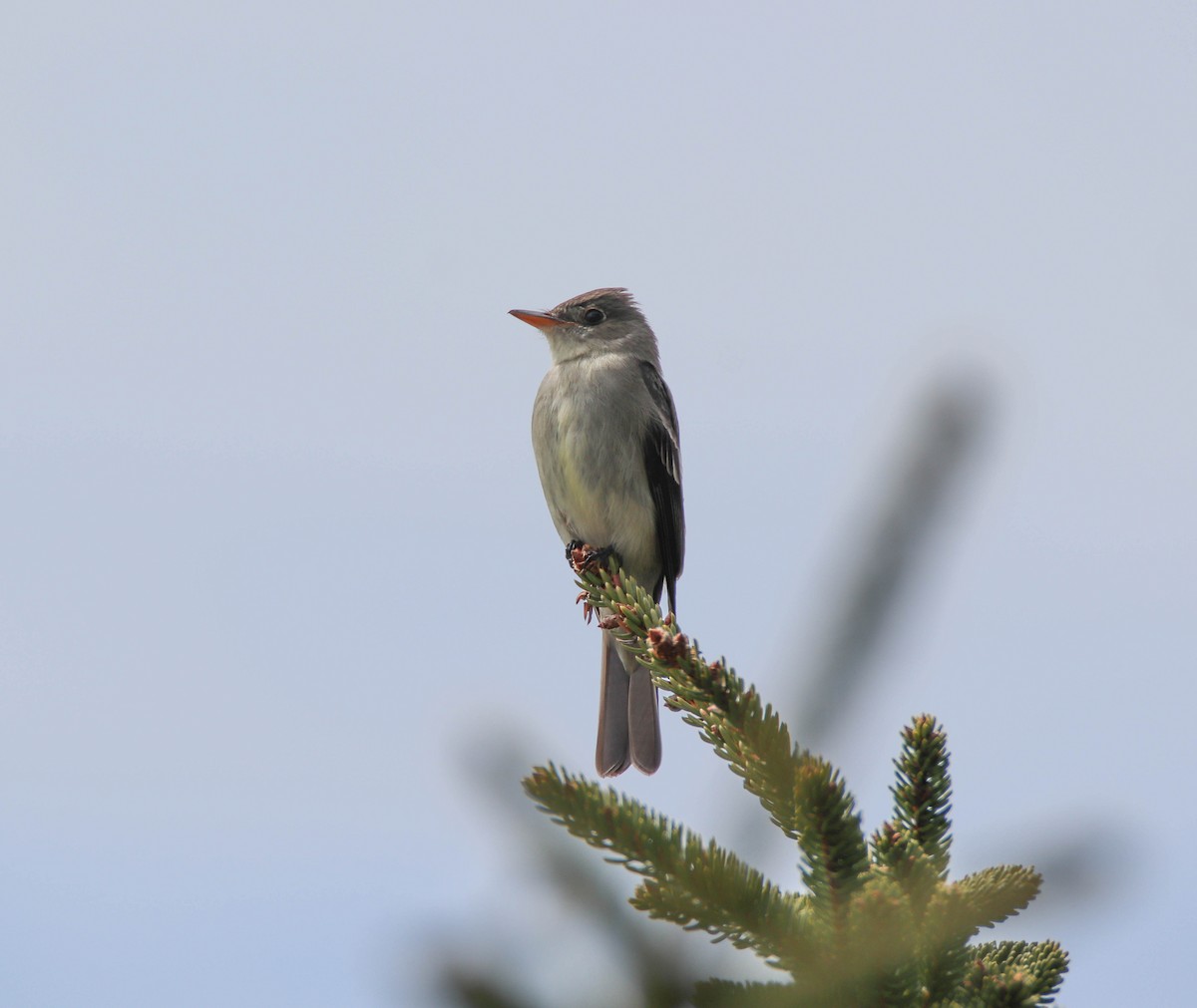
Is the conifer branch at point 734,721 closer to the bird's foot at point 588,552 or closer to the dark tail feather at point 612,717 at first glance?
the bird's foot at point 588,552

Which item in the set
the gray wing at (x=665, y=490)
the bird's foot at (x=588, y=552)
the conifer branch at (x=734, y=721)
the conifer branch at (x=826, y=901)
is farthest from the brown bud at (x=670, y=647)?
the gray wing at (x=665, y=490)

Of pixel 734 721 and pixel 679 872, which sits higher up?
pixel 734 721

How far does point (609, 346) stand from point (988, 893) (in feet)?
19.5

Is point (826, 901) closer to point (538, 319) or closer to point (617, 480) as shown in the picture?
point (617, 480)

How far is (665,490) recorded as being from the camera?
6527mm

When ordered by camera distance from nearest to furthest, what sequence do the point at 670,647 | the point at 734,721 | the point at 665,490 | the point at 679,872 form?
the point at 679,872 → the point at 734,721 → the point at 670,647 → the point at 665,490

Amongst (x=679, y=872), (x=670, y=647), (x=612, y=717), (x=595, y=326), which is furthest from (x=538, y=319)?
(x=679, y=872)

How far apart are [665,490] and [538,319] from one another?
5.08ft

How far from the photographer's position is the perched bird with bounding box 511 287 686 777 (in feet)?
20.4

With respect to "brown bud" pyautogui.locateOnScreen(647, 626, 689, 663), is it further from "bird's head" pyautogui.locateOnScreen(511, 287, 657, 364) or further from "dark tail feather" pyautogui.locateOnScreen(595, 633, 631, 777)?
"bird's head" pyautogui.locateOnScreen(511, 287, 657, 364)

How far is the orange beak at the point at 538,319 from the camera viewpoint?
733cm

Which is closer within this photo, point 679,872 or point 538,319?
point 679,872

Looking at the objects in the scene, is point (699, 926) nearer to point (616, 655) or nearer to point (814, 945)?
point (814, 945)

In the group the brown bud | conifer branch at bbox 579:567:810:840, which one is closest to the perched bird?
conifer branch at bbox 579:567:810:840
